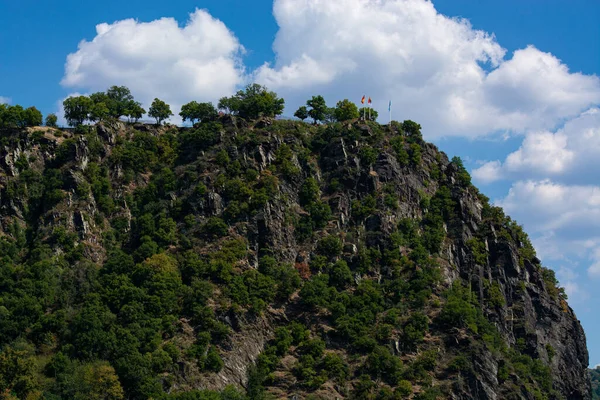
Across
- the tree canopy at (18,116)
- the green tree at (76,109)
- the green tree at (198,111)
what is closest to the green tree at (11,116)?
the tree canopy at (18,116)

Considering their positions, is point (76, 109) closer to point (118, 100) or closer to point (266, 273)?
point (118, 100)

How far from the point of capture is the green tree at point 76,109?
178875 mm

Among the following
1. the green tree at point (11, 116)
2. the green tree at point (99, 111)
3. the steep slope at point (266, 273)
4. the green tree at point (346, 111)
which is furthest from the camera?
the green tree at point (346, 111)

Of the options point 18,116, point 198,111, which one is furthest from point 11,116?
point 198,111

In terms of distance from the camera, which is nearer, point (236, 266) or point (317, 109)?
point (236, 266)

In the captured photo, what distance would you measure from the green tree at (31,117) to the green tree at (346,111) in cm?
6198

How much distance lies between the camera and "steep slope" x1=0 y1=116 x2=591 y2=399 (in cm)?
13388

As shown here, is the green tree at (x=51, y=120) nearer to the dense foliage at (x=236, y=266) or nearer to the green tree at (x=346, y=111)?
the dense foliage at (x=236, y=266)

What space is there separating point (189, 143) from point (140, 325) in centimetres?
5253

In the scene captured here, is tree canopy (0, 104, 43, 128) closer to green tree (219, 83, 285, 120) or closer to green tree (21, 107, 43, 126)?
green tree (21, 107, 43, 126)

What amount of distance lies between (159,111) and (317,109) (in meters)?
33.7

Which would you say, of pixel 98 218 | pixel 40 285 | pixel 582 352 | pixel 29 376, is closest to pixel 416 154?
pixel 582 352

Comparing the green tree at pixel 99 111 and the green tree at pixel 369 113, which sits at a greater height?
the green tree at pixel 369 113

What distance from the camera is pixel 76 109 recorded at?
17925 centimetres
